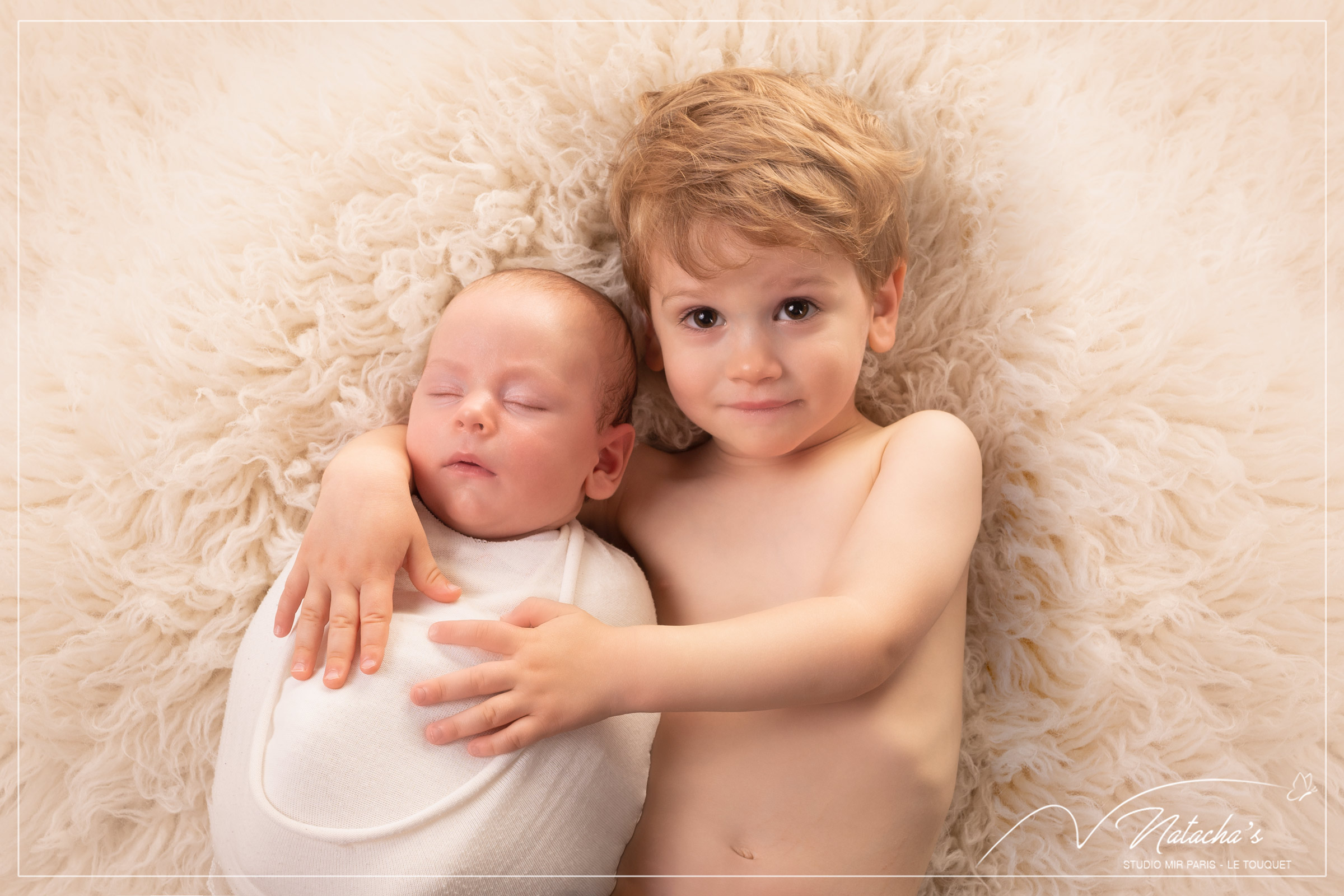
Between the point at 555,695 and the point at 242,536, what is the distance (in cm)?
50

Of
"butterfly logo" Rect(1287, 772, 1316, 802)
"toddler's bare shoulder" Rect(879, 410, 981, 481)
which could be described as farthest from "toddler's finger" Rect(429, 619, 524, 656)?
"butterfly logo" Rect(1287, 772, 1316, 802)

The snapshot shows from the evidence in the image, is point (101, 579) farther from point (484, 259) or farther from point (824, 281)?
point (824, 281)

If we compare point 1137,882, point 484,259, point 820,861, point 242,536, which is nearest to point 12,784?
point 242,536

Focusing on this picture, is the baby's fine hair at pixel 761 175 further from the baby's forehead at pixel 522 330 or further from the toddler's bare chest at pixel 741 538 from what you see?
the toddler's bare chest at pixel 741 538

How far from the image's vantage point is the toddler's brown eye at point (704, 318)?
1.10 metres

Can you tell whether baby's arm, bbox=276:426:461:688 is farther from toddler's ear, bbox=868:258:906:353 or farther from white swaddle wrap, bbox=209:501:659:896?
toddler's ear, bbox=868:258:906:353

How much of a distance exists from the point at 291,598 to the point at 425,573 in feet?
0.51

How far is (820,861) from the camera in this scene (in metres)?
1.07

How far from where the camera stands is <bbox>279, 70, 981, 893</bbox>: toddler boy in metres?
0.97

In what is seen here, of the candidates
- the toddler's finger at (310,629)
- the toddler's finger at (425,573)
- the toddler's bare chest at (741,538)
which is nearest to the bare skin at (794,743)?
the toddler's bare chest at (741,538)

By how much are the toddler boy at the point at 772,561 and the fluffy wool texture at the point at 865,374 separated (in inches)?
4.6

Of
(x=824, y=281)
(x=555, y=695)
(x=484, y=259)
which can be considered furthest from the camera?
(x=484, y=259)

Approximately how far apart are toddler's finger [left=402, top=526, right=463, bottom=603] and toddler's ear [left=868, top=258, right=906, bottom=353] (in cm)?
62

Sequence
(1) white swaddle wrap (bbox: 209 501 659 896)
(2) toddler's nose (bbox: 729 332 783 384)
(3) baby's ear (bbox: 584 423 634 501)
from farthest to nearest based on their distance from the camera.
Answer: (3) baby's ear (bbox: 584 423 634 501)
(2) toddler's nose (bbox: 729 332 783 384)
(1) white swaddle wrap (bbox: 209 501 659 896)
